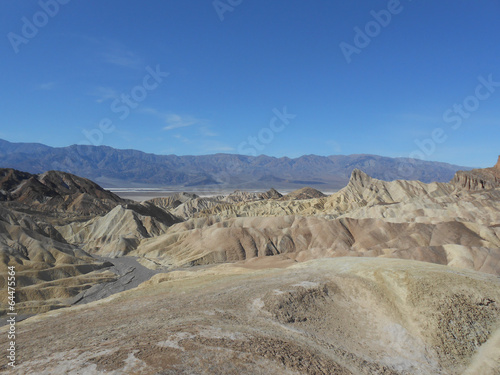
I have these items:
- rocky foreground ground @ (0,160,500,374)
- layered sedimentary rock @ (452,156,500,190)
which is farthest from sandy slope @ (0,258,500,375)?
layered sedimentary rock @ (452,156,500,190)

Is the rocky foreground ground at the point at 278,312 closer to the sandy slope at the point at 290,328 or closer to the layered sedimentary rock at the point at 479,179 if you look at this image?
the sandy slope at the point at 290,328

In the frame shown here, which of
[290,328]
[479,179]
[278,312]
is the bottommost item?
[290,328]

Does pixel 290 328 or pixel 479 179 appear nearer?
pixel 290 328

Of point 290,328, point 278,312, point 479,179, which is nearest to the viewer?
point 290,328

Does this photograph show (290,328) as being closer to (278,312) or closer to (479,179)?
(278,312)

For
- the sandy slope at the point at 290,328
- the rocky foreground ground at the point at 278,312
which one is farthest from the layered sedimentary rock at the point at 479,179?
the sandy slope at the point at 290,328

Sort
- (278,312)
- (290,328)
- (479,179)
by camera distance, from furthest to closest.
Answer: (479,179) → (278,312) → (290,328)

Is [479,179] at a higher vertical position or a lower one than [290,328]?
higher

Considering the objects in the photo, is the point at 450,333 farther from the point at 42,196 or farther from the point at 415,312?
the point at 42,196

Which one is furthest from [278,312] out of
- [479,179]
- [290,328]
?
[479,179]

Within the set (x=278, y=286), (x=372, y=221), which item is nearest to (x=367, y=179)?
(x=372, y=221)

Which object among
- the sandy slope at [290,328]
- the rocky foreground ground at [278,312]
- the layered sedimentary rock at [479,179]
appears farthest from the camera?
the layered sedimentary rock at [479,179]

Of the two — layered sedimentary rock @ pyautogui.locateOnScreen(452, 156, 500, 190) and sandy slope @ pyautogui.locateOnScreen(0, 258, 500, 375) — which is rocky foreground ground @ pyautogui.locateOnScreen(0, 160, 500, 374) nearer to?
sandy slope @ pyautogui.locateOnScreen(0, 258, 500, 375)
